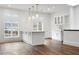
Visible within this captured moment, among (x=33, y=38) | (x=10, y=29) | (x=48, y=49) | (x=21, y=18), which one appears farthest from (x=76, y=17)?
(x=33, y=38)

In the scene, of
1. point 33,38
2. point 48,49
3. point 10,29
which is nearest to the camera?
point 10,29

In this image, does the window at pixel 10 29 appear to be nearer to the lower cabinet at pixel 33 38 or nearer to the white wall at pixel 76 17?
the lower cabinet at pixel 33 38

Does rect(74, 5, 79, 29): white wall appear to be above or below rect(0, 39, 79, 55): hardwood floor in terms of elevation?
above

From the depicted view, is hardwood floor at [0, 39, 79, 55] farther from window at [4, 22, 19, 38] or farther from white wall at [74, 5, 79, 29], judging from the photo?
white wall at [74, 5, 79, 29]

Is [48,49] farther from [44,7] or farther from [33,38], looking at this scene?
[33,38]

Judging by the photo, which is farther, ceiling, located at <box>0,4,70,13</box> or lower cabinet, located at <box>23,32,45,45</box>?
lower cabinet, located at <box>23,32,45,45</box>

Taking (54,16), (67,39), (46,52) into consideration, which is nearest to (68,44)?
(67,39)

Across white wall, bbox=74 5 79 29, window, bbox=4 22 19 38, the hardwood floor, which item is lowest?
the hardwood floor

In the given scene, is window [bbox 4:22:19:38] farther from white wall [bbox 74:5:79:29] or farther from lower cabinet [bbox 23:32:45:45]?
white wall [bbox 74:5:79:29]

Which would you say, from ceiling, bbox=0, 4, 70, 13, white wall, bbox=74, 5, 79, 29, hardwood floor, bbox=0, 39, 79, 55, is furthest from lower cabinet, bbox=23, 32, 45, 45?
white wall, bbox=74, 5, 79, 29

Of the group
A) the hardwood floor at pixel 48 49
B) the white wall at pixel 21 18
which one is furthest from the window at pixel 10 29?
the hardwood floor at pixel 48 49

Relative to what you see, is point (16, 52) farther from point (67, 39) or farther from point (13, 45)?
point (67, 39)
